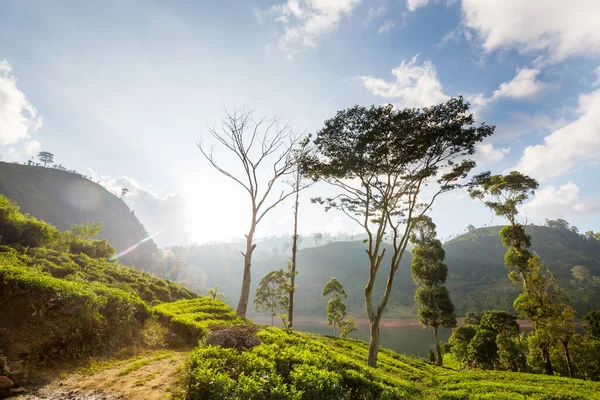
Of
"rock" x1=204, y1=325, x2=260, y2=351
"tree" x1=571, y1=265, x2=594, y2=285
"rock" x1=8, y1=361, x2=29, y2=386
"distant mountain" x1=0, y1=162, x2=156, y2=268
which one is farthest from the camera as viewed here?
"distant mountain" x1=0, y1=162, x2=156, y2=268

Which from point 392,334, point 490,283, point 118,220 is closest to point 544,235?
point 490,283

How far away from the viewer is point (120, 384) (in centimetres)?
669

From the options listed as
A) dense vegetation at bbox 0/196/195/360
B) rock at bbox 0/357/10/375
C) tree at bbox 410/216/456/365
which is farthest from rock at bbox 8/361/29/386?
tree at bbox 410/216/456/365

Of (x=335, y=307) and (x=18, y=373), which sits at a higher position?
(x=18, y=373)

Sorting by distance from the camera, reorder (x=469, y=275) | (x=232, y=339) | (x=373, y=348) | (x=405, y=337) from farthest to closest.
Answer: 1. (x=469, y=275)
2. (x=405, y=337)
3. (x=373, y=348)
4. (x=232, y=339)

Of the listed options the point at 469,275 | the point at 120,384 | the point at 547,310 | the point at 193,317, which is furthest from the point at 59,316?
the point at 469,275

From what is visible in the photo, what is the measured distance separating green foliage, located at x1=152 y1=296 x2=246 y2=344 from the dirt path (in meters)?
3.57

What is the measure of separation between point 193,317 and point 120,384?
7320 millimetres

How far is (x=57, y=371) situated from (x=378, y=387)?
8.94 metres

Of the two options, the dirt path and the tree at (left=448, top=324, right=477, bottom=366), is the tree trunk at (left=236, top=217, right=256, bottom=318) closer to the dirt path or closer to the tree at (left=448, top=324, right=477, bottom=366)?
the dirt path

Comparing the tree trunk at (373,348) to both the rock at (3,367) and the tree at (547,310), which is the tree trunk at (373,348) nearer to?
the rock at (3,367)

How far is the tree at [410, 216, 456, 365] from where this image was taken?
103 feet

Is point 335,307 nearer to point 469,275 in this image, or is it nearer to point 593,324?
point 593,324

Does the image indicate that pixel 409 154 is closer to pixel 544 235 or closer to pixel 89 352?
pixel 89 352
